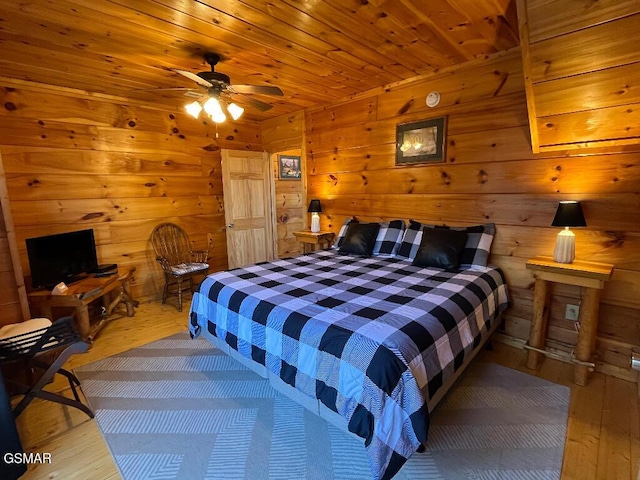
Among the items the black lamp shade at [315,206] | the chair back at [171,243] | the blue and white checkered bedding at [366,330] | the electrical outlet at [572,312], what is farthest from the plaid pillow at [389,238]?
the chair back at [171,243]

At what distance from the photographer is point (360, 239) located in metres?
3.25

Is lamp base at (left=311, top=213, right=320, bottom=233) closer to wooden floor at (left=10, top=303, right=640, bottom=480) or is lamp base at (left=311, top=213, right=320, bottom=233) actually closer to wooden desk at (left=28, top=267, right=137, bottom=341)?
wooden desk at (left=28, top=267, right=137, bottom=341)

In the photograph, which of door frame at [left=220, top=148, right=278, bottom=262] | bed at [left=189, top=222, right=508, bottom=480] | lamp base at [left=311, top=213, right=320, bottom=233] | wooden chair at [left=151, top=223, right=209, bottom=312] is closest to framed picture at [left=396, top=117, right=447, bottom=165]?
bed at [left=189, top=222, right=508, bottom=480]

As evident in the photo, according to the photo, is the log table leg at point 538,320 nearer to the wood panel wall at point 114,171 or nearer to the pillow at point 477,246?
the pillow at point 477,246

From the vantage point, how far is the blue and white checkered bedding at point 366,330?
136 cm

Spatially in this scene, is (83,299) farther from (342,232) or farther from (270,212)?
(270,212)

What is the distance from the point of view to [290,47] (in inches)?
95.2

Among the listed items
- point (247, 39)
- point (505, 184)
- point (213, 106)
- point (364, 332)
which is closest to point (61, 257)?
point (213, 106)

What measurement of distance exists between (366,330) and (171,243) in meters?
3.39

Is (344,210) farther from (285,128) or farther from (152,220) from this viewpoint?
(152,220)

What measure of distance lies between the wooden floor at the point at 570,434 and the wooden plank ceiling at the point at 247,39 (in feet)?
7.91

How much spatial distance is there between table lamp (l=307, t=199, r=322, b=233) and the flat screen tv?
2447 mm

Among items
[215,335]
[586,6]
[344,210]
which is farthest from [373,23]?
[215,335]

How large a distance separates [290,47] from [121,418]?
2820 millimetres
